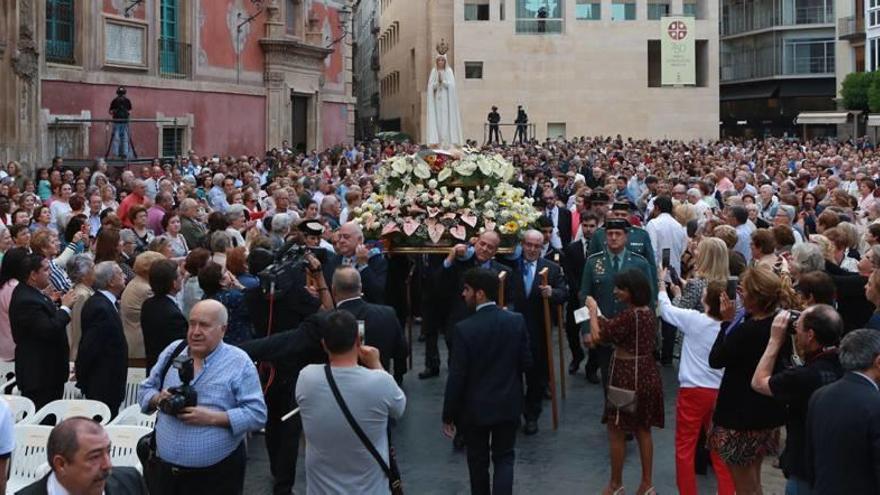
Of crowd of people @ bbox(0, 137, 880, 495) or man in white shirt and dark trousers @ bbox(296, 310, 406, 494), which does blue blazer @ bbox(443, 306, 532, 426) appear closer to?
crowd of people @ bbox(0, 137, 880, 495)

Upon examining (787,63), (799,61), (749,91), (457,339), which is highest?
(799,61)

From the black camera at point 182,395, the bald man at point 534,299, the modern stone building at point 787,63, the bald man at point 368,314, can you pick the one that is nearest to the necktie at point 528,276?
the bald man at point 534,299

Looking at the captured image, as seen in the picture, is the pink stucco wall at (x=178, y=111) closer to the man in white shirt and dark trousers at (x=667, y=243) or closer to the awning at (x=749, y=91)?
the man in white shirt and dark trousers at (x=667, y=243)

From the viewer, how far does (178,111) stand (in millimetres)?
28297

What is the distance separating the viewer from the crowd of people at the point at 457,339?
18.7 ft

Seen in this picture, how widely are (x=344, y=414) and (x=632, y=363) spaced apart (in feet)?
9.26

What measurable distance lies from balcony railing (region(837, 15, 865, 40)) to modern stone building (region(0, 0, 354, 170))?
34.3m

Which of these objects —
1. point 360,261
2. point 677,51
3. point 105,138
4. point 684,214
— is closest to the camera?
point 360,261

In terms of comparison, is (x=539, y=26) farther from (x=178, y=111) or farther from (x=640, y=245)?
(x=640, y=245)

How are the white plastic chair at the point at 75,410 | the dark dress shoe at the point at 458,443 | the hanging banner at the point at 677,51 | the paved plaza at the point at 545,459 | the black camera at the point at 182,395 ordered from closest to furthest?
the black camera at the point at 182,395 → the white plastic chair at the point at 75,410 → the paved plaza at the point at 545,459 → the dark dress shoe at the point at 458,443 → the hanging banner at the point at 677,51

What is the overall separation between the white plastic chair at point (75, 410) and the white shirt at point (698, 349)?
13.7 ft

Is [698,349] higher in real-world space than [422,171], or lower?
lower

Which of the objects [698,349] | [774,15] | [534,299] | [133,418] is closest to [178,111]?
[534,299]

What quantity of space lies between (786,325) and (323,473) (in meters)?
2.82
